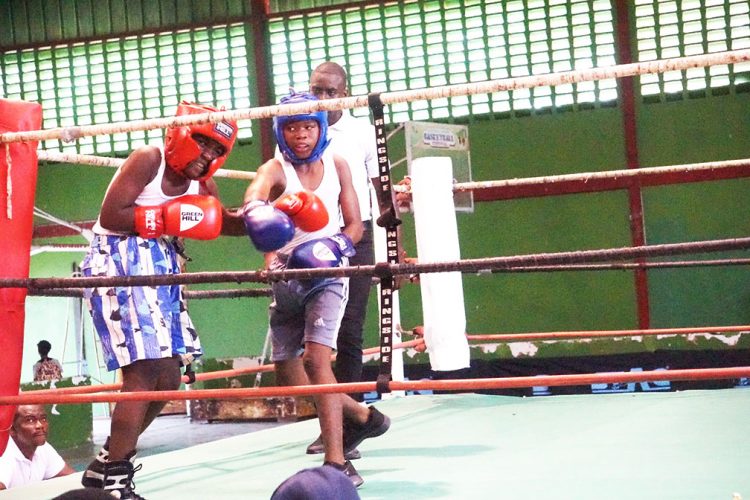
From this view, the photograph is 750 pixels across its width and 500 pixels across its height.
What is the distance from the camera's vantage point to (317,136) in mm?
2137

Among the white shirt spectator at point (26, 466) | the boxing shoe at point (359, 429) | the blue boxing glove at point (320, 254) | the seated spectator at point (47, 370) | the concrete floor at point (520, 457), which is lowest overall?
the seated spectator at point (47, 370)

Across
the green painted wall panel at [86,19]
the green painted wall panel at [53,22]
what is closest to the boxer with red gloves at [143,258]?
the green painted wall panel at [86,19]

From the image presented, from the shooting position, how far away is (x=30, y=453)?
3162 millimetres

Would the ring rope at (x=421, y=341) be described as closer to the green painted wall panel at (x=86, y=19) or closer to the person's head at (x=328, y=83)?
the person's head at (x=328, y=83)

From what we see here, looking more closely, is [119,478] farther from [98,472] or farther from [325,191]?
[325,191]

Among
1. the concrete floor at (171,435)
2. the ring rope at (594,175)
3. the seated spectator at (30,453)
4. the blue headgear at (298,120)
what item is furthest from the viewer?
the concrete floor at (171,435)

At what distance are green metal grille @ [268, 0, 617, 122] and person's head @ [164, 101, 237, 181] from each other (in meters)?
5.29

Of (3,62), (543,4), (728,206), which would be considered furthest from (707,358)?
(3,62)

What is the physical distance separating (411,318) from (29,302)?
15.3ft

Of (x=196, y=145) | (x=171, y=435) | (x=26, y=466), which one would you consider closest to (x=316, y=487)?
(x=196, y=145)

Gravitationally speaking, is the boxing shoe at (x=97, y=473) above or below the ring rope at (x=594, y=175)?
below

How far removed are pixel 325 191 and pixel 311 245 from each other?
26cm

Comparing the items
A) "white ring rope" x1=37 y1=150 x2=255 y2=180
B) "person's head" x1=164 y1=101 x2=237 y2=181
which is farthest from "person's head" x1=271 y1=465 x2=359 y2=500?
"white ring rope" x1=37 y1=150 x2=255 y2=180

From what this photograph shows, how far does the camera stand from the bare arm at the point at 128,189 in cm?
193
